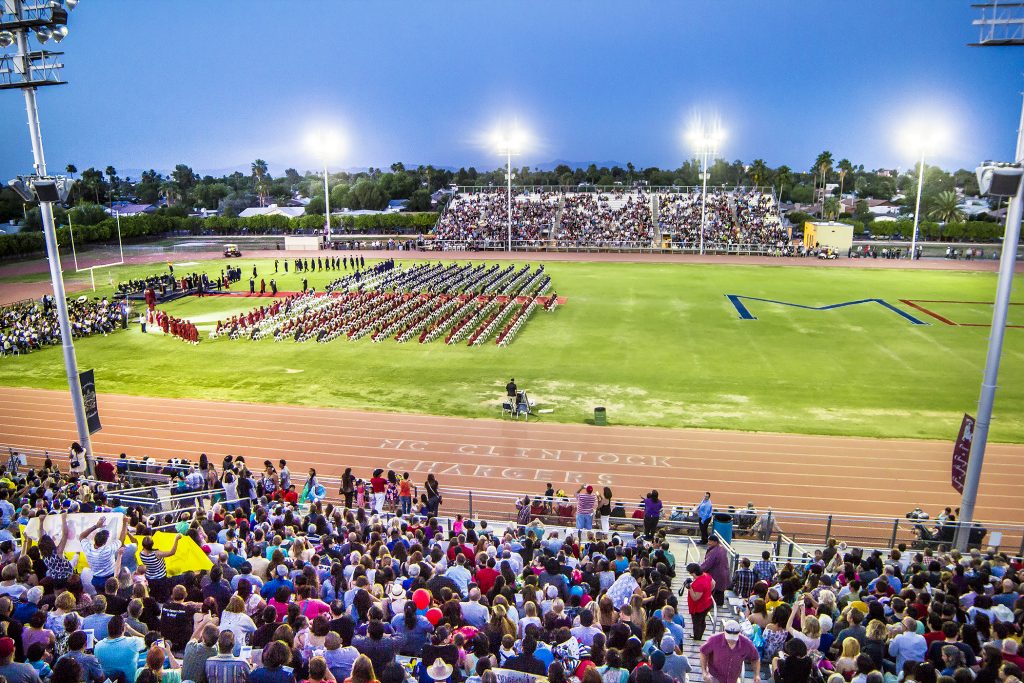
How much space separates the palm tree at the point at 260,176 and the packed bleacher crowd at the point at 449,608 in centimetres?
13154

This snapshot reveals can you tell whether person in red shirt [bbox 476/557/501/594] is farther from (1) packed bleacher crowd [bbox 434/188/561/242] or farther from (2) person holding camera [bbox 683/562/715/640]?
(1) packed bleacher crowd [bbox 434/188/561/242]

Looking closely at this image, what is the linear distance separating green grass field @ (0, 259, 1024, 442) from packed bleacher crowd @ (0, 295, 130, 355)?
41.0 inches

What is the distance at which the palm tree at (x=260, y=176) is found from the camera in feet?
437

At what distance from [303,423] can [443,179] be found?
119 meters

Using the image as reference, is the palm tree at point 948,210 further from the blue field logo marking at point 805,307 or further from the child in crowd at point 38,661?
the child in crowd at point 38,661

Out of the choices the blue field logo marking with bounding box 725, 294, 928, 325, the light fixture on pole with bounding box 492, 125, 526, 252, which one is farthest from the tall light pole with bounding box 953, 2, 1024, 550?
the light fixture on pole with bounding box 492, 125, 526, 252

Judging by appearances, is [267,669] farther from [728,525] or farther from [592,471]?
[592,471]

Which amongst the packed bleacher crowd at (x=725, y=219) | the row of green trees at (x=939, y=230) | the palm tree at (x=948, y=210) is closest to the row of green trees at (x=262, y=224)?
the packed bleacher crowd at (x=725, y=219)

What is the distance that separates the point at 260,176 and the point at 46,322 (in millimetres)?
115703

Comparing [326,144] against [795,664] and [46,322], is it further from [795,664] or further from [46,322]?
[795,664]

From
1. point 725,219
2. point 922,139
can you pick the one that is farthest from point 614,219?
point 922,139

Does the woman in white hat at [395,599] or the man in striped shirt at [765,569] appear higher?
the woman in white hat at [395,599]

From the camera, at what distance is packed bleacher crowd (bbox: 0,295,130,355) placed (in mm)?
31312

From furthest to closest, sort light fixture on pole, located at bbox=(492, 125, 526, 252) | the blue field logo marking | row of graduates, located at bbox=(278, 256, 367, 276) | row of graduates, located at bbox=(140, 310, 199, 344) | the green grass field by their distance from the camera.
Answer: light fixture on pole, located at bbox=(492, 125, 526, 252) → row of graduates, located at bbox=(278, 256, 367, 276) → the blue field logo marking → row of graduates, located at bbox=(140, 310, 199, 344) → the green grass field
